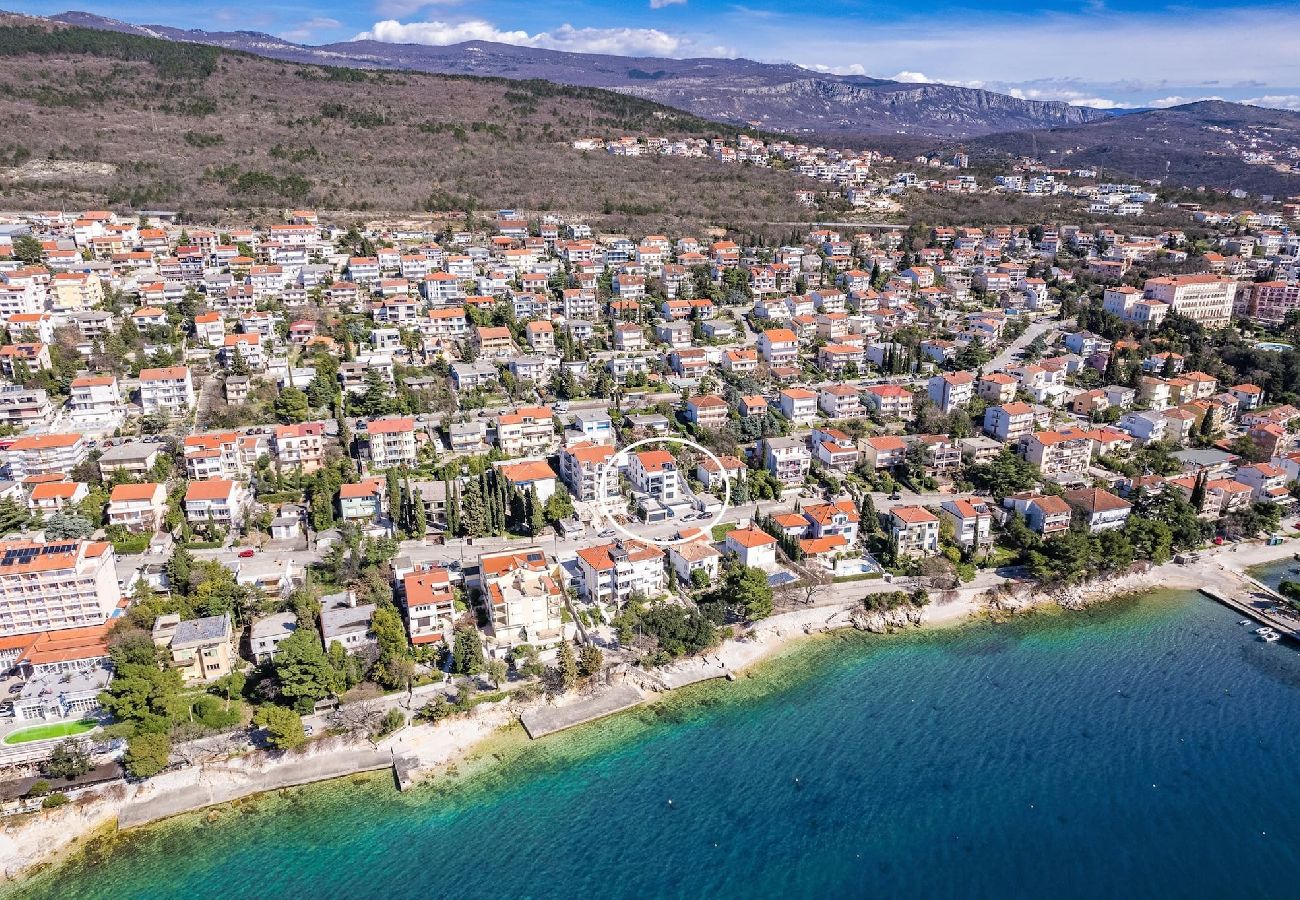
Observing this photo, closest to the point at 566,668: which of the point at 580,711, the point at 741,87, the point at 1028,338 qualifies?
the point at 580,711

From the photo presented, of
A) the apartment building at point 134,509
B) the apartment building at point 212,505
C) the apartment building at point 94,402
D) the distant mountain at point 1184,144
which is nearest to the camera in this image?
the apartment building at point 134,509

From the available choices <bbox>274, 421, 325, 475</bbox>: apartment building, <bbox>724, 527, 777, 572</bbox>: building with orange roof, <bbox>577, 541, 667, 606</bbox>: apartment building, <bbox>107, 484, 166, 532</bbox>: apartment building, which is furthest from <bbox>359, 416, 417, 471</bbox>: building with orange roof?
<bbox>724, 527, 777, 572</bbox>: building with orange roof

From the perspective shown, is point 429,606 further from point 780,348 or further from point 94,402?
point 780,348

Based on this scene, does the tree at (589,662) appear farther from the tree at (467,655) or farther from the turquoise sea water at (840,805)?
the tree at (467,655)

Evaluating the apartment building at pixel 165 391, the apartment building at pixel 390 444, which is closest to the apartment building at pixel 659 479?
the apartment building at pixel 390 444

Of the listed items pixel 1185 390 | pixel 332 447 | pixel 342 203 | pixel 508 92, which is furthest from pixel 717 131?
pixel 332 447

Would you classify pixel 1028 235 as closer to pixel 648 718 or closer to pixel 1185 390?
pixel 1185 390

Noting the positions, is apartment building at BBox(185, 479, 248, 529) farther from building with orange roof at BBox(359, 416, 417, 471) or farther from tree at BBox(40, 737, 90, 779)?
tree at BBox(40, 737, 90, 779)
